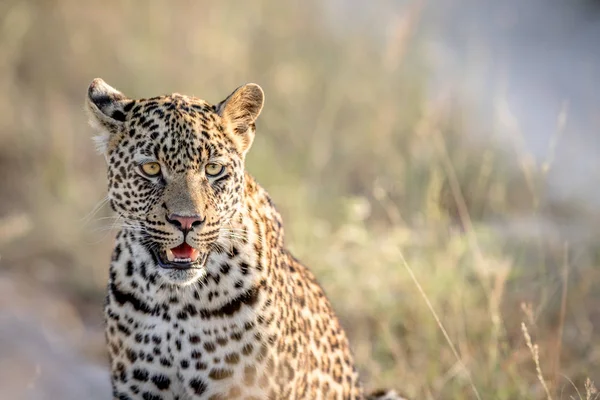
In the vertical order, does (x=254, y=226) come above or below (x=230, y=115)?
below

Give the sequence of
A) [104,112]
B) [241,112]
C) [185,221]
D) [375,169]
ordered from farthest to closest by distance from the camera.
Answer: [375,169]
[241,112]
[104,112]
[185,221]

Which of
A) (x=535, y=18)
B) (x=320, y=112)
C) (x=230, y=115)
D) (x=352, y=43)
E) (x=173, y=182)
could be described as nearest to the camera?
(x=173, y=182)

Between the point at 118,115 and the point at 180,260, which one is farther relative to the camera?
the point at 118,115

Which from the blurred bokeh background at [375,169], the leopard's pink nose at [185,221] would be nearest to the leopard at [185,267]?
the leopard's pink nose at [185,221]

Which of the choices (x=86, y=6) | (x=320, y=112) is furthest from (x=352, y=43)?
(x=86, y=6)

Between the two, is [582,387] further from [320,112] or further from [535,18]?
[535,18]

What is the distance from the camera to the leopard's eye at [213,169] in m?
5.01

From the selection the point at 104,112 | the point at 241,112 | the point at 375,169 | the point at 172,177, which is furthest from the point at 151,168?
the point at 375,169

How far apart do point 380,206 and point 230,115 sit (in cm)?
531

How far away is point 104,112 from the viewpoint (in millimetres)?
5137

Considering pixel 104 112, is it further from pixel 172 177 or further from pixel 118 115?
pixel 172 177

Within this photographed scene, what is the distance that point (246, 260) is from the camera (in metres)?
5.05

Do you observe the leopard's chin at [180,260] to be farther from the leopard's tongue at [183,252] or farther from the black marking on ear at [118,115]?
the black marking on ear at [118,115]

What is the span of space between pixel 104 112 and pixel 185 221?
0.78 m
